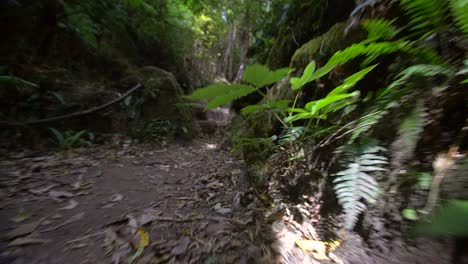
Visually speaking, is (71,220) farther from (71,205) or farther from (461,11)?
(461,11)

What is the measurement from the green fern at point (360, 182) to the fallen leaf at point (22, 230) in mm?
1754

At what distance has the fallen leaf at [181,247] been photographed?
3.08ft

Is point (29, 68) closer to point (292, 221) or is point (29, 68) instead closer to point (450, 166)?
point (292, 221)

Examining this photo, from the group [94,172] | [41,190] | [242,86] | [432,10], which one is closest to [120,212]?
[41,190]

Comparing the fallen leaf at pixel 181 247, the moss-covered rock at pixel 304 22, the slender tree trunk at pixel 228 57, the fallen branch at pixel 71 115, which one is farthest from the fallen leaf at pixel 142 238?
the slender tree trunk at pixel 228 57

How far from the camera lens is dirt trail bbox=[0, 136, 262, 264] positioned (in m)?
0.95

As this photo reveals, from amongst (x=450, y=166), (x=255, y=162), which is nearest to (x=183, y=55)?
(x=255, y=162)

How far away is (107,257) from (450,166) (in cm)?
150

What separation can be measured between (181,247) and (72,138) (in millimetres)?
2941

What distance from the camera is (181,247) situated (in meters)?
0.98

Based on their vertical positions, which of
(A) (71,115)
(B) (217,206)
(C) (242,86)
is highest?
(C) (242,86)

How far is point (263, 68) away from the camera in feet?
3.65

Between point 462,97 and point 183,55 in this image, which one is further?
point 183,55

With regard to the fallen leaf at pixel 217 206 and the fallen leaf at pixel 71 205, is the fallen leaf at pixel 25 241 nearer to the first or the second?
the fallen leaf at pixel 71 205
